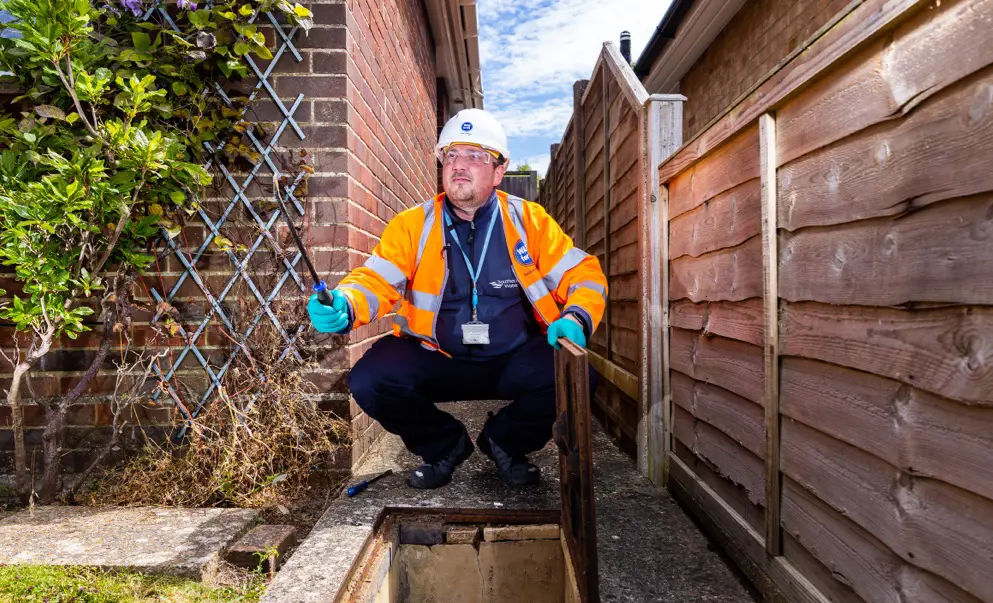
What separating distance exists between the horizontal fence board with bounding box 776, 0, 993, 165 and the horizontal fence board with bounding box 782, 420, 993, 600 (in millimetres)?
708

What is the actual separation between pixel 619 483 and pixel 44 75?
3012mm

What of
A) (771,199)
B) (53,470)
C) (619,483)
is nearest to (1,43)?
(53,470)

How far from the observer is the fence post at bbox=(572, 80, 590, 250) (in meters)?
4.62

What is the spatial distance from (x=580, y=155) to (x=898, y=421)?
3.72 m

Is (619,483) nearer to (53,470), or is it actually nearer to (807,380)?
(807,380)

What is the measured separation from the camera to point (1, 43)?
249 centimetres

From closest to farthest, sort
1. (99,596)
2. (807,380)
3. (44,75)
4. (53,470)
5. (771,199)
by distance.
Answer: (807,380) → (771,199) → (99,596) → (44,75) → (53,470)

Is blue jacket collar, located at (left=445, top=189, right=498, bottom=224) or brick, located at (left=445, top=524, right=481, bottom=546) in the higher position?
blue jacket collar, located at (left=445, top=189, right=498, bottom=224)

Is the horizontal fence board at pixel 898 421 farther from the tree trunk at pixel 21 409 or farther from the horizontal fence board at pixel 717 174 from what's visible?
the tree trunk at pixel 21 409

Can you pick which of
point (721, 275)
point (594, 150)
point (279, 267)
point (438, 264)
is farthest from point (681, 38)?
point (279, 267)

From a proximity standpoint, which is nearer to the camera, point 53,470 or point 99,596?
point 99,596

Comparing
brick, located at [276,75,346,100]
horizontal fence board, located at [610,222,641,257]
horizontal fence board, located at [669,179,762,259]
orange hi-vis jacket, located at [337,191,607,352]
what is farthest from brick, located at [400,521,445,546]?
brick, located at [276,75,346,100]

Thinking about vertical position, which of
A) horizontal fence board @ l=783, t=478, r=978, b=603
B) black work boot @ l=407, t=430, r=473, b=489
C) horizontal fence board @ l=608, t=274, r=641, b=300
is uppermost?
horizontal fence board @ l=608, t=274, r=641, b=300

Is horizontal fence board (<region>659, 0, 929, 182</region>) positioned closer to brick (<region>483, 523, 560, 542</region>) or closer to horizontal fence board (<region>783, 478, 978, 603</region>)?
horizontal fence board (<region>783, 478, 978, 603</region>)
